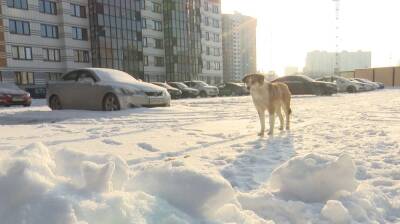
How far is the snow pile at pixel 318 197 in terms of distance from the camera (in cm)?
264

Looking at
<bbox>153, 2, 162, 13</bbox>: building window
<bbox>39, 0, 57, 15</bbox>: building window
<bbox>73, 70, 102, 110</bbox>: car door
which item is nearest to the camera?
<bbox>73, 70, 102, 110</bbox>: car door

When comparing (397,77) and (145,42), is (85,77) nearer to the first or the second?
(397,77)

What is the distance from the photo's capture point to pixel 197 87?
29641 millimetres

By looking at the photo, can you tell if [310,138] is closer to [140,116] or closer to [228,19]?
[140,116]

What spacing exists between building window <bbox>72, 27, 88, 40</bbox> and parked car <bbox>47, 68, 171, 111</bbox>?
1394 inches

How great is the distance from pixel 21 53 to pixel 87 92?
110ft

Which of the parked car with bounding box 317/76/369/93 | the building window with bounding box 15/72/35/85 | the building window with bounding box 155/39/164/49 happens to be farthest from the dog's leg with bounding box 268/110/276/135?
the building window with bounding box 155/39/164/49

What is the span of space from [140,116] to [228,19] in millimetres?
89335

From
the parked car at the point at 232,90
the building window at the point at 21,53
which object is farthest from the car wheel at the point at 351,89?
the building window at the point at 21,53

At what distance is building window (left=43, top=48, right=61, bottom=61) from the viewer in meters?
42.0

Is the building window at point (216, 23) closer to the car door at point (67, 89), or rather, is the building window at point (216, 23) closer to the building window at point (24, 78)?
the building window at point (24, 78)

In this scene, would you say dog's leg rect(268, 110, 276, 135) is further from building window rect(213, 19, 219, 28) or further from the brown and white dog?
building window rect(213, 19, 219, 28)

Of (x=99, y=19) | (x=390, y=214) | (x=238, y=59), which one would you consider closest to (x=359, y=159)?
(x=390, y=214)

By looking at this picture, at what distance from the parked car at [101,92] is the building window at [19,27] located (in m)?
32.0
